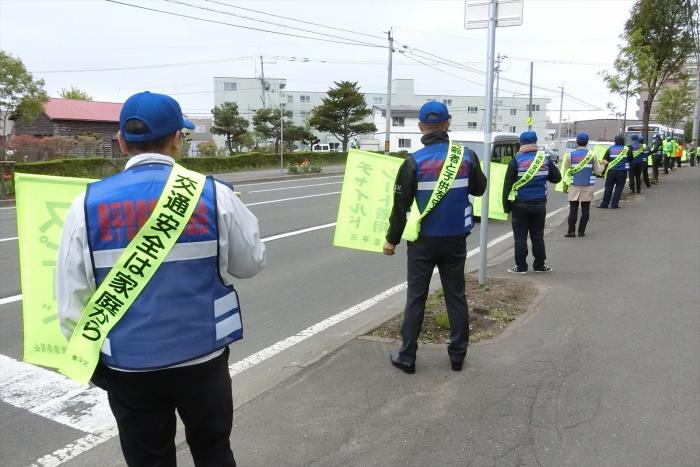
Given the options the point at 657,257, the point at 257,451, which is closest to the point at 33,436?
the point at 257,451

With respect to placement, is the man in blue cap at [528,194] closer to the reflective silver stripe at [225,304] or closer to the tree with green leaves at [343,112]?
the reflective silver stripe at [225,304]

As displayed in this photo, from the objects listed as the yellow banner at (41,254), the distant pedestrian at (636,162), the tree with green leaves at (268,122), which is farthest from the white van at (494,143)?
the tree with green leaves at (268,122)

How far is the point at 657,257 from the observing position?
821 centimetres

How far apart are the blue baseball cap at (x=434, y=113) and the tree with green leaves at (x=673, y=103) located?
125ft

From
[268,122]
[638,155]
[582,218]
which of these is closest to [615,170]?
[638,155]

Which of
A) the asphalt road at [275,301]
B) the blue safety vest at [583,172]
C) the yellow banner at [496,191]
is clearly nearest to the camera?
the asphalt road at [275,301]

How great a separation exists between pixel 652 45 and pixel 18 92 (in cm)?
2157

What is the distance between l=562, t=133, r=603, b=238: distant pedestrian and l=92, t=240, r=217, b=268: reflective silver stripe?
9019 millimetres

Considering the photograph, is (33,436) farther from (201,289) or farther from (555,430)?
(555,430)

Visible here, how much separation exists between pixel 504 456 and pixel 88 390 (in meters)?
3.00

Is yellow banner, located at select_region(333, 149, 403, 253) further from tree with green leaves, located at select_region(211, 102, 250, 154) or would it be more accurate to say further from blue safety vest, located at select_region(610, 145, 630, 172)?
tree with green leaves, located at select_region(211, 102, 250, 154)

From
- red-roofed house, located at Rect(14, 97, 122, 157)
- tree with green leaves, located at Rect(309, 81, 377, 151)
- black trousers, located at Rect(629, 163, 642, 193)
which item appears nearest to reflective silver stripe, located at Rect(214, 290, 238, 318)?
black trousers, located at Rect(629, 163, 642, 193)

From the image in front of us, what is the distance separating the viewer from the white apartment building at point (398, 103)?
80.2m

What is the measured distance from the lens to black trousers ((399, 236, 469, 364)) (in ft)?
13.5
